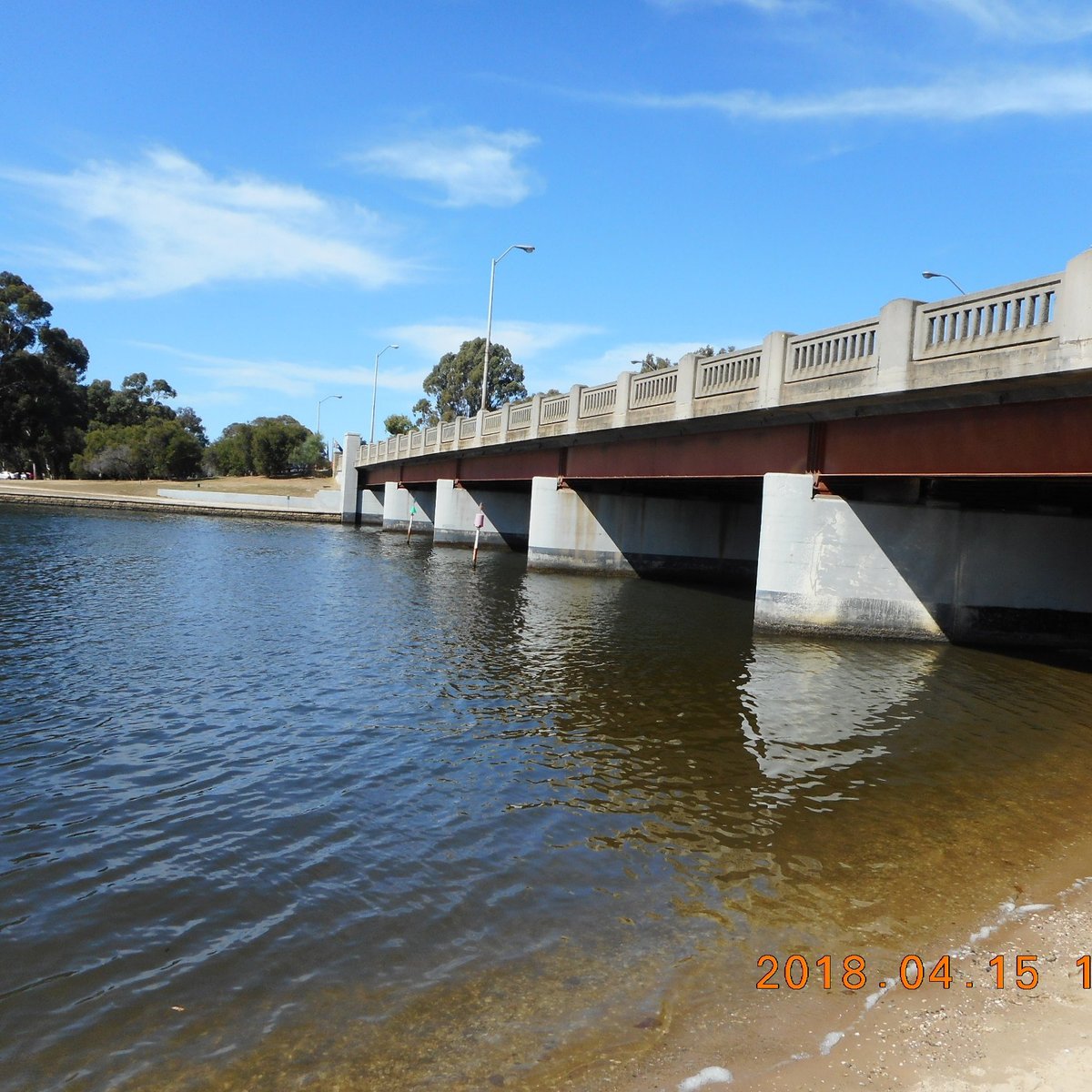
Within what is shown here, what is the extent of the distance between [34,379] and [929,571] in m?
97.7

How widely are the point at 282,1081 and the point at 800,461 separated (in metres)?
19.3

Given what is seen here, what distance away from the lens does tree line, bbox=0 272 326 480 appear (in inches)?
3713

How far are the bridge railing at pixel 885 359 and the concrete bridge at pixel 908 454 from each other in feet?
0.12

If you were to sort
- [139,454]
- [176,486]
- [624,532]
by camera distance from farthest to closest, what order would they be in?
[139,454], [176,486], [624,532]

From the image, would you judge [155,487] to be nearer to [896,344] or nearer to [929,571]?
[929,571]

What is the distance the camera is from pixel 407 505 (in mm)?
66438

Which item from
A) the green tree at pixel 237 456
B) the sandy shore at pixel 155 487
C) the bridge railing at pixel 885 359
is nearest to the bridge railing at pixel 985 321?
the bridge railing at pixel 885 359

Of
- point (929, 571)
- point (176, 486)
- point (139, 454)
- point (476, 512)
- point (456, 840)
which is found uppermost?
point (139, 454)

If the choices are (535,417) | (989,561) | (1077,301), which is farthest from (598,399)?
(1077,301)

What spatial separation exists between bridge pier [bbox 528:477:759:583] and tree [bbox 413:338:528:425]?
90.3 m

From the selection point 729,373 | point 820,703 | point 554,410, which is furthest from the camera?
point 554,410

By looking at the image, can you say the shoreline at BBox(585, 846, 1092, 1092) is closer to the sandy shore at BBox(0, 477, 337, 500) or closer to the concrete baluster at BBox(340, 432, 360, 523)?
the concrete baluster at BBox(340, 432, 360, 523)

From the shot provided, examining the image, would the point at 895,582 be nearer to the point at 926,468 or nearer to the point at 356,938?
the point at 926,468

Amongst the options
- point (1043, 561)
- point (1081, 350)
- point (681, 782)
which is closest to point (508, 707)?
point (681, 782)
